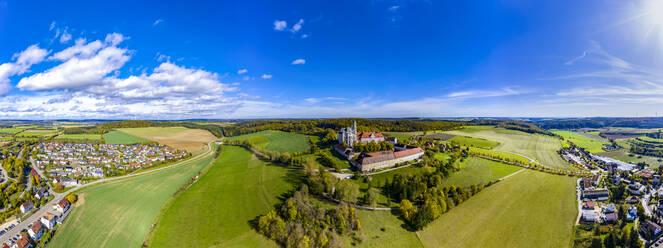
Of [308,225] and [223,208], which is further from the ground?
[308,225]

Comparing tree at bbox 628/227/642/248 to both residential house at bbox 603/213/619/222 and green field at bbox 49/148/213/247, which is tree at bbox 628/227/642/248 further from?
green field at bbox 49/148/213/247

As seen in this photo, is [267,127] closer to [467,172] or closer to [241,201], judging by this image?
[241,201]

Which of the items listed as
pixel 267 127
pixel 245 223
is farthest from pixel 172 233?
pixel 267 127

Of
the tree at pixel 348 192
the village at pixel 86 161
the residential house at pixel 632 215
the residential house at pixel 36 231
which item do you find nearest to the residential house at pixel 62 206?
the residential house at pixel 36 231

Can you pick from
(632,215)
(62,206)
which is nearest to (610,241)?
(632,215)

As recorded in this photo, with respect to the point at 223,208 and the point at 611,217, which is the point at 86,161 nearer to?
the point at 223,208

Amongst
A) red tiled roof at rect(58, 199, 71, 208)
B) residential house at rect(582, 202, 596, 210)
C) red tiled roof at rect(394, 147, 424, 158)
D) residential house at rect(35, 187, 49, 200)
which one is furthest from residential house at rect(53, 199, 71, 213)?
residential house at rect(582, 202, 596, 210)
